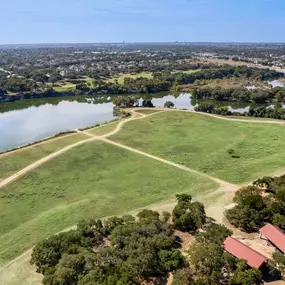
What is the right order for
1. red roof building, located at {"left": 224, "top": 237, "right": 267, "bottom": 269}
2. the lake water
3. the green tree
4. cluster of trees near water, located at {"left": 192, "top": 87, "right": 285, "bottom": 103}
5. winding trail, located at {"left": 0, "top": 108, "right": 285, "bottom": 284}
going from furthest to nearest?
cluster of trees near water, located at {"left": 192, "top": 87, "right": 285, "bottom": 103} < the lake water < the green tree < winding trail, located at {"left": 0, "top": 108, "right": 285, "bottom": 284} < red roof building, located at {"left": 224, "top": 237, "right": 267, "bottom": 269}

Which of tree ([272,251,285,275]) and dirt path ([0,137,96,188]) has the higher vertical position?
tree ([272,251,285,275])

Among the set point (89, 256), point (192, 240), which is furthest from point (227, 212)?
point (89, 256)

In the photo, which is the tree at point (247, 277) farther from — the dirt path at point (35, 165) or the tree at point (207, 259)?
the dirt path at point (35, 165)

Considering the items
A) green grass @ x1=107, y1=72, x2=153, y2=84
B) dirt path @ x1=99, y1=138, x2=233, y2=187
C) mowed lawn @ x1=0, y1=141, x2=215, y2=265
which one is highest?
Answer: green grass @ x1=107, y1=72, x2=153, y2=84

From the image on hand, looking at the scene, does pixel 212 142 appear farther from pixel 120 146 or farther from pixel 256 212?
pixel 256 212

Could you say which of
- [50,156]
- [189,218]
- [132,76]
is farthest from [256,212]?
[132,76]

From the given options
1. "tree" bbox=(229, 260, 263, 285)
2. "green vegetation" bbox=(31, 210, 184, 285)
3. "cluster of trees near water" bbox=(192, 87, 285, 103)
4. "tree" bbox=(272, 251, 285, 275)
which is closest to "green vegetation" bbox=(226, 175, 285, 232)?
"tree" bbox=(272, 251, 285, 275)

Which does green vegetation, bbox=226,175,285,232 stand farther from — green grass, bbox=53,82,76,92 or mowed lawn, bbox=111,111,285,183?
green grass, bbox=53,82,76,92

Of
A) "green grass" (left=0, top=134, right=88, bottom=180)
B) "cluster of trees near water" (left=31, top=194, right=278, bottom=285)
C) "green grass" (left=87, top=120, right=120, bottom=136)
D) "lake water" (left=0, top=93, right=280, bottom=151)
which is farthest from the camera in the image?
"lake water" (left=0, top=93, right=280, bottom=151)
